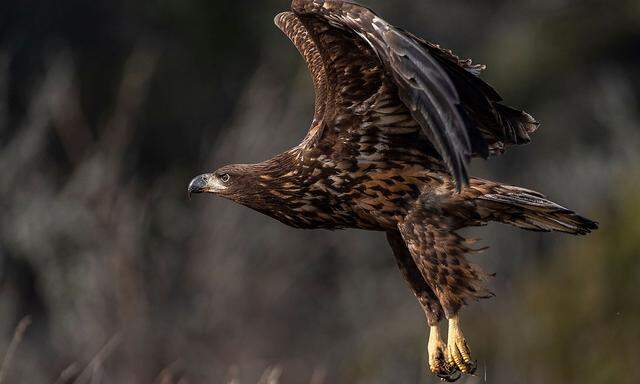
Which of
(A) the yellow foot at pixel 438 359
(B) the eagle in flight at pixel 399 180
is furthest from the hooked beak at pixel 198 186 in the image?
(A) the yellow foot at pixel 438 359

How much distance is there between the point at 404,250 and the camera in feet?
22.2

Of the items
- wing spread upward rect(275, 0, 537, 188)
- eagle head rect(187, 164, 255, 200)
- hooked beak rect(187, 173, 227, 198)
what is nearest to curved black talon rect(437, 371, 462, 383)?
wing spread upward rect(275, 0, 537, 188)

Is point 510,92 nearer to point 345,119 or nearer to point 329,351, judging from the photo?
point 329,351

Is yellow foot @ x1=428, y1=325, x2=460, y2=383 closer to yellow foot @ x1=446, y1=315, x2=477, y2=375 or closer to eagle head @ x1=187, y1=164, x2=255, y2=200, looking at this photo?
yellow foot @ x1=446, y1=315, x2=477, y2=375

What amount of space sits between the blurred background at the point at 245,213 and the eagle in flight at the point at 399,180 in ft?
9.07

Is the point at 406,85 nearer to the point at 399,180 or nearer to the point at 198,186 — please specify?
the point at 399,180

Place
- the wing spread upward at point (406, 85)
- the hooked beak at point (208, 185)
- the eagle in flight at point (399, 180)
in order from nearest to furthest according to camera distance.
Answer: the wing spread upward at point (406, 85)
the eagle in flight at point (399, 180)
the hooked beak at point (208, 185)

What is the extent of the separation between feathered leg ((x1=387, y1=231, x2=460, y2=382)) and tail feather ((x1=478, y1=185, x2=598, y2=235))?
0.49 m

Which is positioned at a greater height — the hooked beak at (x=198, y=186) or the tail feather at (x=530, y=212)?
the tail feather at (x=530, y=212)

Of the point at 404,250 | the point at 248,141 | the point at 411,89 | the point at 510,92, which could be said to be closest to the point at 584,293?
the point at 248,141

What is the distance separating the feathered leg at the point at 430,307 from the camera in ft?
21.6

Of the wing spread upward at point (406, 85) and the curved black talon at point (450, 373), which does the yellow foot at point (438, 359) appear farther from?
the wing spread upward at point (406, 85)

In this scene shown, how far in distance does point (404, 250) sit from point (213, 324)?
880 centimetres

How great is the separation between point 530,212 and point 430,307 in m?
0.64
